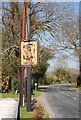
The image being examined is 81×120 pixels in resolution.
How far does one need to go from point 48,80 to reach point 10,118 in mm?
70727

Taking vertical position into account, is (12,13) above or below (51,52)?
above

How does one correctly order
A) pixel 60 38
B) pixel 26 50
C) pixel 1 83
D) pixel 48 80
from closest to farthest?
pixel 26 50, pixel 60 38, pixel 1 83, pixel 48 80

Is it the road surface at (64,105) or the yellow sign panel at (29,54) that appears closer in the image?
the yellow sign panel at (29,54)

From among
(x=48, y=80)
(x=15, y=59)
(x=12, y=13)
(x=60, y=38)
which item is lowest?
(x=48, y=80)

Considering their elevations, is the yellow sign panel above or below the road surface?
above

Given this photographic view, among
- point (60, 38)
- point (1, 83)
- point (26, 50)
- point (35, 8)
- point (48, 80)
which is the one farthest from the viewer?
point (48, 80)

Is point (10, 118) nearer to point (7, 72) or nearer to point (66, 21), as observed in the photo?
point (66, 21)

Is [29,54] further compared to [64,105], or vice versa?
[64,105]

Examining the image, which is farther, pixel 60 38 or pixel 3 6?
pixel 3 6

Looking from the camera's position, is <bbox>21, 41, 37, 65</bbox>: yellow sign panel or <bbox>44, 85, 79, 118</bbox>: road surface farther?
<bbox>44, 85, 79, 118</bbox>: road surface

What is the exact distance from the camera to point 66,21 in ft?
Answer: 86.9

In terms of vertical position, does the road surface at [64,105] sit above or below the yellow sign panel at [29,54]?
below

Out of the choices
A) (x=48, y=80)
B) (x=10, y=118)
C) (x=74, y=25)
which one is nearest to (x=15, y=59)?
(x=74, y=25)

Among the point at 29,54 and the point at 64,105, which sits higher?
the point at 29,54
